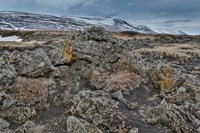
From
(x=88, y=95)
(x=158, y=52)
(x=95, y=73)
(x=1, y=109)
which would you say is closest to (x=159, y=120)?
(x=88, y=95)

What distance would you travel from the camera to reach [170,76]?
25.3m

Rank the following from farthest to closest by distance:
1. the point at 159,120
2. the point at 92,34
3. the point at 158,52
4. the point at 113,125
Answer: the point at 158,52 → the point at 92,34 → the point at 159,120 → the point at 113,125

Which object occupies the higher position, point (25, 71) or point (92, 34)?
point (92, 34)

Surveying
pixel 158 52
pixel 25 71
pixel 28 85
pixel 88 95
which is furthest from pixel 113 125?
pixel 158 52

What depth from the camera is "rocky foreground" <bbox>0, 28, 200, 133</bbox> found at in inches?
790

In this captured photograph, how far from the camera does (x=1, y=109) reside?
21.2m

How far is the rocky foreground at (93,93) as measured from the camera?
20.1 meters

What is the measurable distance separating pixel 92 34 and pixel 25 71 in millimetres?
6337

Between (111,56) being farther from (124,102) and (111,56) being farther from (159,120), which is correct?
(159,120)

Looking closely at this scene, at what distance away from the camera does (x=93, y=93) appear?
68.9 feet

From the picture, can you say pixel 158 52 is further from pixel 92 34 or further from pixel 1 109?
pixel 1 109

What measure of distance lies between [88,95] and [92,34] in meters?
8.63

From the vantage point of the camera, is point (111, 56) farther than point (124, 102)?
Yes

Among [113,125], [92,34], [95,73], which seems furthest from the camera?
[92,34]
